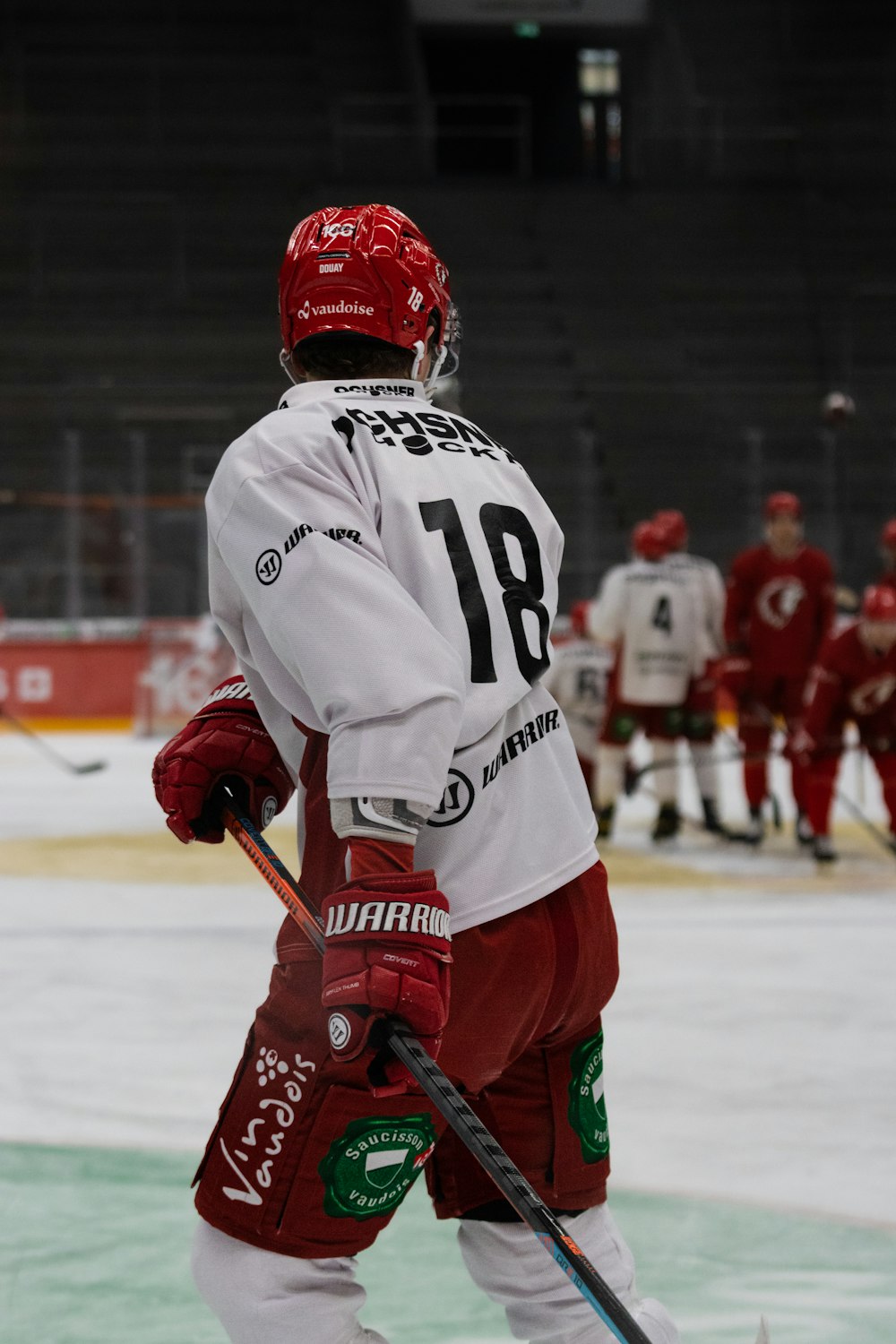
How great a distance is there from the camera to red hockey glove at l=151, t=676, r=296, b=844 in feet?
5.02

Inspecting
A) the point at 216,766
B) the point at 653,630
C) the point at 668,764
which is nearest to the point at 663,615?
the point at 653,630

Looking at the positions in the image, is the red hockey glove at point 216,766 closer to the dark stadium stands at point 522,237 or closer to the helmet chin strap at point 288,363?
the helmet chin strap at point 288,363

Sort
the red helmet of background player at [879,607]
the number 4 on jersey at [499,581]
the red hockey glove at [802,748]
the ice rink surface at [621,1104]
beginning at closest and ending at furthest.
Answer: the number 4 on jersey at [499,581] < the ice rink surface at [621,1104] < the red helmet of background player at [879,607] < the red hockey glove at [802,748]

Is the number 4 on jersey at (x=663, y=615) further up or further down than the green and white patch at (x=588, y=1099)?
further down

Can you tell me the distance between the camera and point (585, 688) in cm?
718

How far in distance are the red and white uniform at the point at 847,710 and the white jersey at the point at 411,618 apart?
15.8ft

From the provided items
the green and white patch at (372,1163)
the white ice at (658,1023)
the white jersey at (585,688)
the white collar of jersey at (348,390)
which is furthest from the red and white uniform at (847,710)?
the green and white patch at (372,1163)

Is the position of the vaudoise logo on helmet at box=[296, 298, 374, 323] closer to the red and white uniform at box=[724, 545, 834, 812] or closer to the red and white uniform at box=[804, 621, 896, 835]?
the red and white uniform at box=[804, 621, 896, 835]

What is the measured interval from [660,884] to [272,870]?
4371 millimetres

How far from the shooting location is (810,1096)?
3.05 metres

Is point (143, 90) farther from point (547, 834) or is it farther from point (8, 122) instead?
point (547, 834)

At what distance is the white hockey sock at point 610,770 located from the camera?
6883 mm

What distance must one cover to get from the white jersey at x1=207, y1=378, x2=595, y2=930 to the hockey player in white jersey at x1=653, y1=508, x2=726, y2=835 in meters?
5.50

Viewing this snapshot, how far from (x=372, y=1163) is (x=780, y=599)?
5.71 meters
